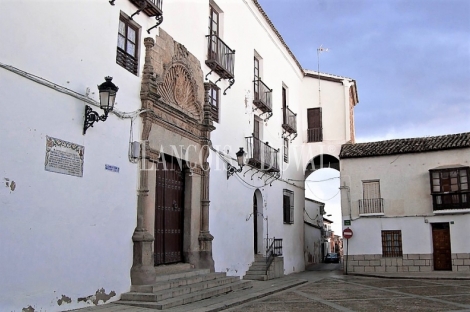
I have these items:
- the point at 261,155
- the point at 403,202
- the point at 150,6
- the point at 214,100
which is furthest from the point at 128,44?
the point at 403,202

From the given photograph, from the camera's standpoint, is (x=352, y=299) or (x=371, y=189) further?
(x=371, y=189)

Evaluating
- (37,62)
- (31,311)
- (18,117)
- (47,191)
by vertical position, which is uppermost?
(37,62)

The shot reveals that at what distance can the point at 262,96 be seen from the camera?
53.2 feet

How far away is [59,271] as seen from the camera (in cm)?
673

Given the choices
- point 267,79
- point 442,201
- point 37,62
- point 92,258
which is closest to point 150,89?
point 37,62

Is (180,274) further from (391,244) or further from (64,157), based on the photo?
(391,244)

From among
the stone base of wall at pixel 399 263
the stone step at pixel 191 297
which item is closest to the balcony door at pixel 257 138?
the stone step at pixel 191 297

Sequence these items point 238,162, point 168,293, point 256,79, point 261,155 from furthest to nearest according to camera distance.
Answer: point 256,79, point 261,155, point 238,162, point 168,293

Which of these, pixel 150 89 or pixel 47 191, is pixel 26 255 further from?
pixel 150 89

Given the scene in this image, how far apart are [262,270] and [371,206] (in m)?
7.01

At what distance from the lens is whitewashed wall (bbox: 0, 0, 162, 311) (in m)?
6.10

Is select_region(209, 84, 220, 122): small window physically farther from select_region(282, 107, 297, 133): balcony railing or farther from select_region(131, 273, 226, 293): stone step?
select_region(282, 107, 297, 133): balcony railing

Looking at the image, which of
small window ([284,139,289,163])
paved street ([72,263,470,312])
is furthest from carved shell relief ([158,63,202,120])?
small window ([284,139,289,163])

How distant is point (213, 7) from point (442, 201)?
1166cm
